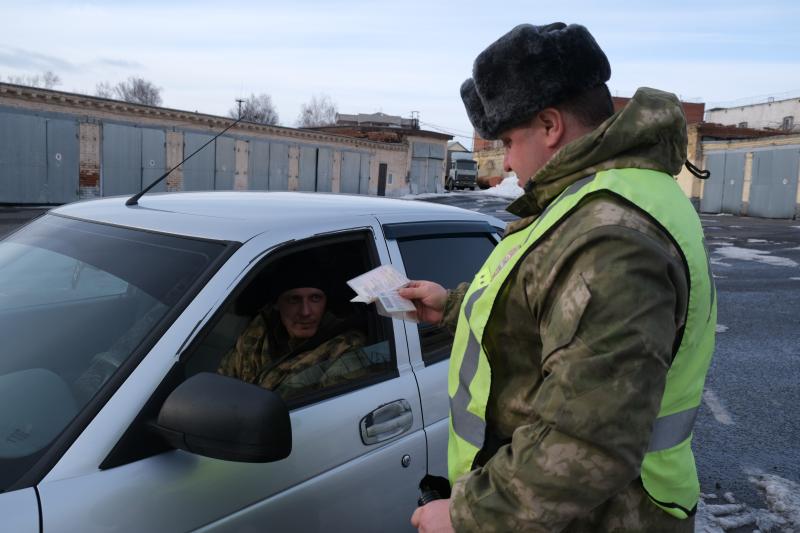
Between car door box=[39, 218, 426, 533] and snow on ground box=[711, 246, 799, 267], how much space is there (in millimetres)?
14283

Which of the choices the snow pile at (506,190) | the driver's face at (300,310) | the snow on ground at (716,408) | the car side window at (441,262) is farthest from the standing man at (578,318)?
the snow pile at (506,190)

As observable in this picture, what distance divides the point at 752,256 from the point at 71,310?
1634 cm

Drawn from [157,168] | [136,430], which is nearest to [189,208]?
[136,430]

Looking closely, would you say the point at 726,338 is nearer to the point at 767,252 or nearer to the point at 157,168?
the point at 767,252

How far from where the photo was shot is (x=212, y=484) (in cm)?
173

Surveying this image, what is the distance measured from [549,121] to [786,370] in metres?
6.09

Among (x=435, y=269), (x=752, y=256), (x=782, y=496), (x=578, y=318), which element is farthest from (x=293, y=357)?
(x=752, y=256)

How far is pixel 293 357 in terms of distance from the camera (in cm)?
247

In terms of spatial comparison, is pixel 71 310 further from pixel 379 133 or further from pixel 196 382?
pixel 379 133

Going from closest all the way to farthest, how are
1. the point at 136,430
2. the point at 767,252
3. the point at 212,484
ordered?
the point at 136,430, the point at 212,484, the point at 767,252

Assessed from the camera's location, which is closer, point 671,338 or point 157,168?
point 671,338

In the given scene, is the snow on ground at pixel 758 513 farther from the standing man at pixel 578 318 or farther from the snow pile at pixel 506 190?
the snow pile at pixel 506 190

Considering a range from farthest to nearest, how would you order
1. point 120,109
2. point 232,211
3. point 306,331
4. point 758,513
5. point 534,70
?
point 120,109 < point 758,513 < point 306,331 < point 232,211 < point 534,70

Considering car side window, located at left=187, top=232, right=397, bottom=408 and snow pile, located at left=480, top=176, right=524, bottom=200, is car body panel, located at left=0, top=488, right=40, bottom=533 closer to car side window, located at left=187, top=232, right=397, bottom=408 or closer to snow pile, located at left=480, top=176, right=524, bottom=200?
car side window, located at left=187, top=232, right=397, bottom=408
